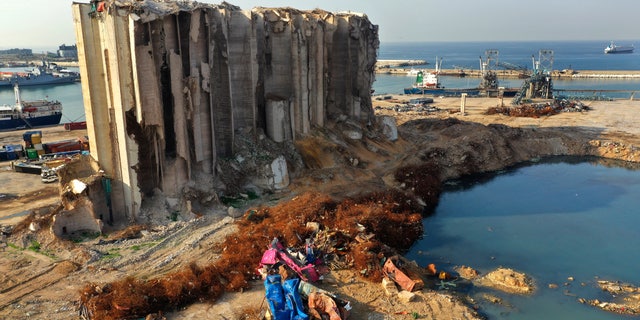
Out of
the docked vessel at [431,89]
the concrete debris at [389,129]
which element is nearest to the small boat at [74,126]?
the concrete debris at [389,129]

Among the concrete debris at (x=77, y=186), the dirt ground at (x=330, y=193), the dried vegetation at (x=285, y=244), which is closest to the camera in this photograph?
the dried vegetation at (x=285, y=244)

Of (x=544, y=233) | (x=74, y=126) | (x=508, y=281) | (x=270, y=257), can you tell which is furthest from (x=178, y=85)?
(x=74, y=126)

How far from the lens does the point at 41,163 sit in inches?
1070

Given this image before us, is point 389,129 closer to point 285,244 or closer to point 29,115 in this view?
point 285,244

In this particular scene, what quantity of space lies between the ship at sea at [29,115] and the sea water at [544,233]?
36.7 meters

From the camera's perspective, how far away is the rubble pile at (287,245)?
1248 centimetres

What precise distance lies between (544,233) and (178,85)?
647 inches

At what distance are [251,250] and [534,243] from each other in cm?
1162

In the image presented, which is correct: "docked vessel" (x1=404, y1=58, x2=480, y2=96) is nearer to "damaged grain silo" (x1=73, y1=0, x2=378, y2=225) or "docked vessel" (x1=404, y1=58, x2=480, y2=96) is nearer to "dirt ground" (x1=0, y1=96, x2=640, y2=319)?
"dirt ground" (x1=0, y1=96, x2=640, y2=319)

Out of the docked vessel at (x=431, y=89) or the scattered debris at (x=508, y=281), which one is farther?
the docked vessel at (x=431, y=89)

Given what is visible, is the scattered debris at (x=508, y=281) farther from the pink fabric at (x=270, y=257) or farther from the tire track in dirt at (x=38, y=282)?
the tire track in dirt at (x=38, y=282)

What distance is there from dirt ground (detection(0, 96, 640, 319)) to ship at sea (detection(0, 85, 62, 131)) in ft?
9.31

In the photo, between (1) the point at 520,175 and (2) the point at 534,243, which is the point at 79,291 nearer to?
(2) the point at 534,243

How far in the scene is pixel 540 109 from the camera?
45375mm
